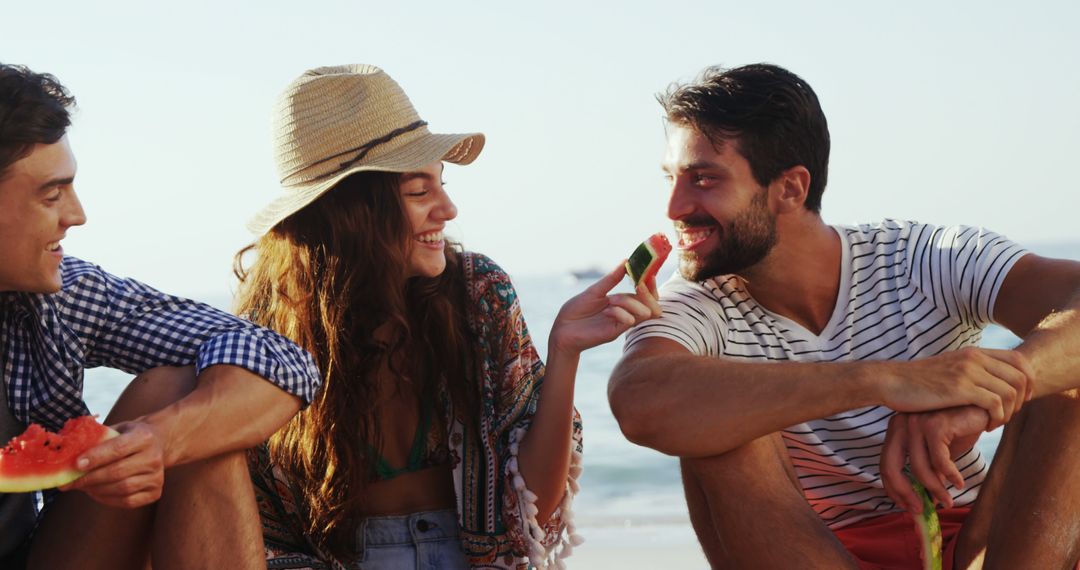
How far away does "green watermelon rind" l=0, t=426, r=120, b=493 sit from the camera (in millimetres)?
3070

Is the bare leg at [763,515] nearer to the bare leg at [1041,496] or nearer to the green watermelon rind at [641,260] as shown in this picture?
the bare leg at [1041,496]

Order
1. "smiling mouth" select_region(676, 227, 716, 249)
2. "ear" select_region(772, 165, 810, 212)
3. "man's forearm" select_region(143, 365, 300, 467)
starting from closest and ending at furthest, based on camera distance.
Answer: "man's forearm" select_region(143, 365, 300, 467)
"smiling mouth" select_region(676, 227, 716, 249)
"ear" select_region(772, 165, 810, 212)

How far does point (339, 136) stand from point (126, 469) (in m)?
1.65

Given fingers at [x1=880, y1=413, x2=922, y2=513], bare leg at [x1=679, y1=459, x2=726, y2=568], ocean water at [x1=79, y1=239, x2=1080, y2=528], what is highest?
fingers at [x1=880, y1=413, x2=922, y2=513]

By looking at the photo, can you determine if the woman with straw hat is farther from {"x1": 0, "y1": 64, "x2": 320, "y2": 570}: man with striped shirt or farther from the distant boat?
the distant boat

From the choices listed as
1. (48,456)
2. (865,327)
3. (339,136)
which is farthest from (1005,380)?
(48,456)

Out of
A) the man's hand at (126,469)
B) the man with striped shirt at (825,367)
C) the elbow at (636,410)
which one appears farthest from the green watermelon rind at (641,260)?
the man's hand at (126,469)

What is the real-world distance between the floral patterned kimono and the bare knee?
861mm

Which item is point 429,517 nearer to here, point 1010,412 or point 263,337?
point 263,337

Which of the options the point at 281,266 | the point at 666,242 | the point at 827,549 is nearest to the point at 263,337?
the point at 281,266

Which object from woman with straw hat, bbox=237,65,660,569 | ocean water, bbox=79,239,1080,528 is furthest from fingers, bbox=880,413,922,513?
ocean water, bbox=79,239,1080,528

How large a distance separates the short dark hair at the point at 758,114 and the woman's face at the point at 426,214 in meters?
0.97

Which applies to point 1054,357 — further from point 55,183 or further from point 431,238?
point 55,183

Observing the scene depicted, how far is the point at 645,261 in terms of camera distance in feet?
13.3
